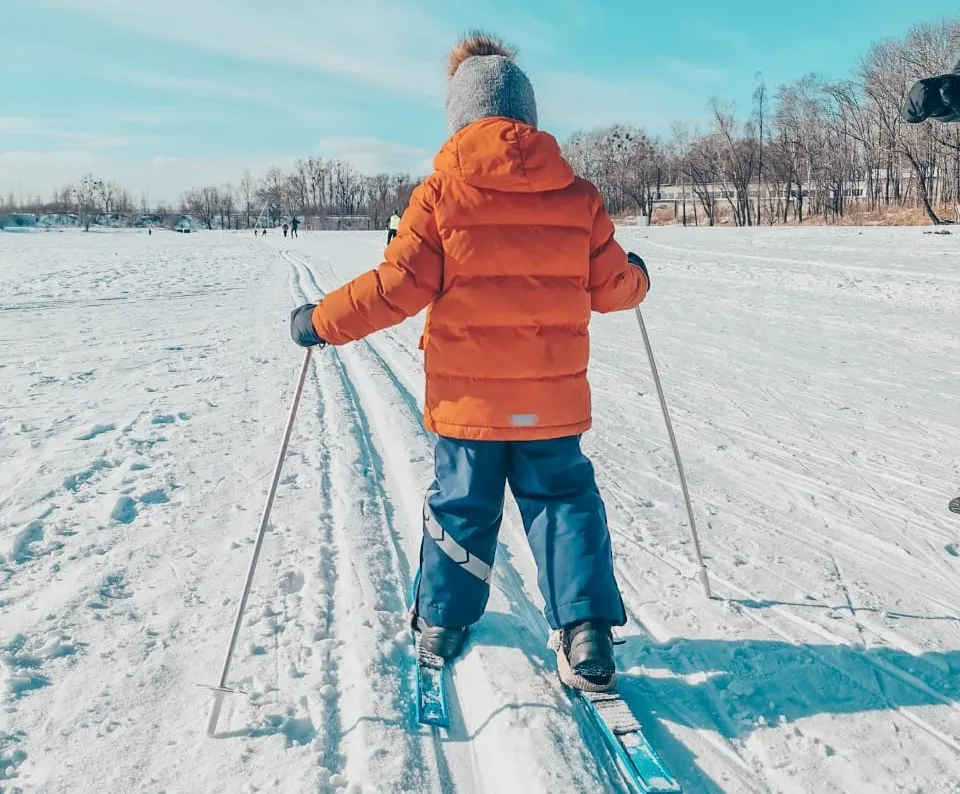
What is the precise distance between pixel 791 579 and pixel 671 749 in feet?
3.89

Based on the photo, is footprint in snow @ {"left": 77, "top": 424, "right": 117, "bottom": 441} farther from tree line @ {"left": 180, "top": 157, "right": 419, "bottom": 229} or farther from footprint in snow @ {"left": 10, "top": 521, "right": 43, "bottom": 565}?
tree line @ {"left": 180, "top": 157, "right": 419, "bottom": 229}

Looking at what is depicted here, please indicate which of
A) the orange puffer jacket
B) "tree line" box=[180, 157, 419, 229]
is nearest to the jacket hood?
the orange puffer jacket

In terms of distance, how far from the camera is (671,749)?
1965mm

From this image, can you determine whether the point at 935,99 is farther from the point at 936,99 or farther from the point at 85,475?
the point at 85,475

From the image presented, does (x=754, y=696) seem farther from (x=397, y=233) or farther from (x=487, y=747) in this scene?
(x=397, y=233)

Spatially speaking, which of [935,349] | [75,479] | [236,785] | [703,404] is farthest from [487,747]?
[935,349]

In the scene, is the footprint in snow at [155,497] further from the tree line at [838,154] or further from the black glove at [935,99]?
the tree line at [838,154]

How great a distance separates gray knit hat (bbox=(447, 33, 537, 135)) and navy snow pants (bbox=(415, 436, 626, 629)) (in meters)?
1.00

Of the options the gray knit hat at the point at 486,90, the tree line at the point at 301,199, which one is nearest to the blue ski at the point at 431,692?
the gray knit hat at the point at 486,90

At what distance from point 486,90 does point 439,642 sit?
1732mm

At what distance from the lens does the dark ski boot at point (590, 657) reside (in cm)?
212

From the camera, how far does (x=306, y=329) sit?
2141mm

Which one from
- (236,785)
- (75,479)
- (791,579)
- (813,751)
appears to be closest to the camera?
(236,785)

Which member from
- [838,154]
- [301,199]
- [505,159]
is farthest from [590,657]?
[301,199]
